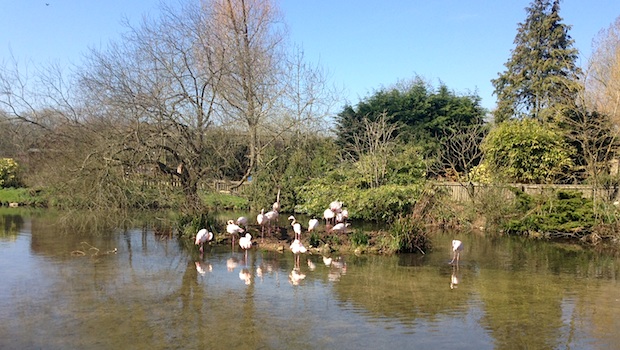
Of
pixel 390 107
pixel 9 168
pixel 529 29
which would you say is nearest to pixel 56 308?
pixel 390 107

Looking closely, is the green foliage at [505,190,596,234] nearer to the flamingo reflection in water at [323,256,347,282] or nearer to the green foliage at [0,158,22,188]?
the flamingo reflection in water at [323,256,347,282]

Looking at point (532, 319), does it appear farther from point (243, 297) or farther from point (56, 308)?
point (56, 308)

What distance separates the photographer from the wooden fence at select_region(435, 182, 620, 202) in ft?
44.6

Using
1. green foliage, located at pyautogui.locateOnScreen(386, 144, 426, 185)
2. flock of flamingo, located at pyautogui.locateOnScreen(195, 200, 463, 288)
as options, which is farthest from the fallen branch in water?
green foliage, located at pyautogui.locateOnScreen(386, 144, 426, 185)

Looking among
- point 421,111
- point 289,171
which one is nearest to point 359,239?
point 289,171

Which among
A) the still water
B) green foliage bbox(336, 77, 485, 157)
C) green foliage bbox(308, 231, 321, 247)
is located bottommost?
the still water

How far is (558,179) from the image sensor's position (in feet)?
53.5

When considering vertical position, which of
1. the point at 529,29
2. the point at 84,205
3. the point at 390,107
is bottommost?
the point at 84,205

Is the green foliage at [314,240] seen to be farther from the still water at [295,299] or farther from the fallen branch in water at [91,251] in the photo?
the fallen branch in water at [91,251]

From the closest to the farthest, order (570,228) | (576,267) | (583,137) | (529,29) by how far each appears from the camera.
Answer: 1. (576,267)
2. (570,228)
3. (583,137)
4. (529,29)

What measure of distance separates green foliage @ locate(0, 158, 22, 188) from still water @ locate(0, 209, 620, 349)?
14.1 m

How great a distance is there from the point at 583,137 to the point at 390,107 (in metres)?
9.59

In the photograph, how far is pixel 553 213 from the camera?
13648 millimetres

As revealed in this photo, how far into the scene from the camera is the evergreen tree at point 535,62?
84.7 ft
